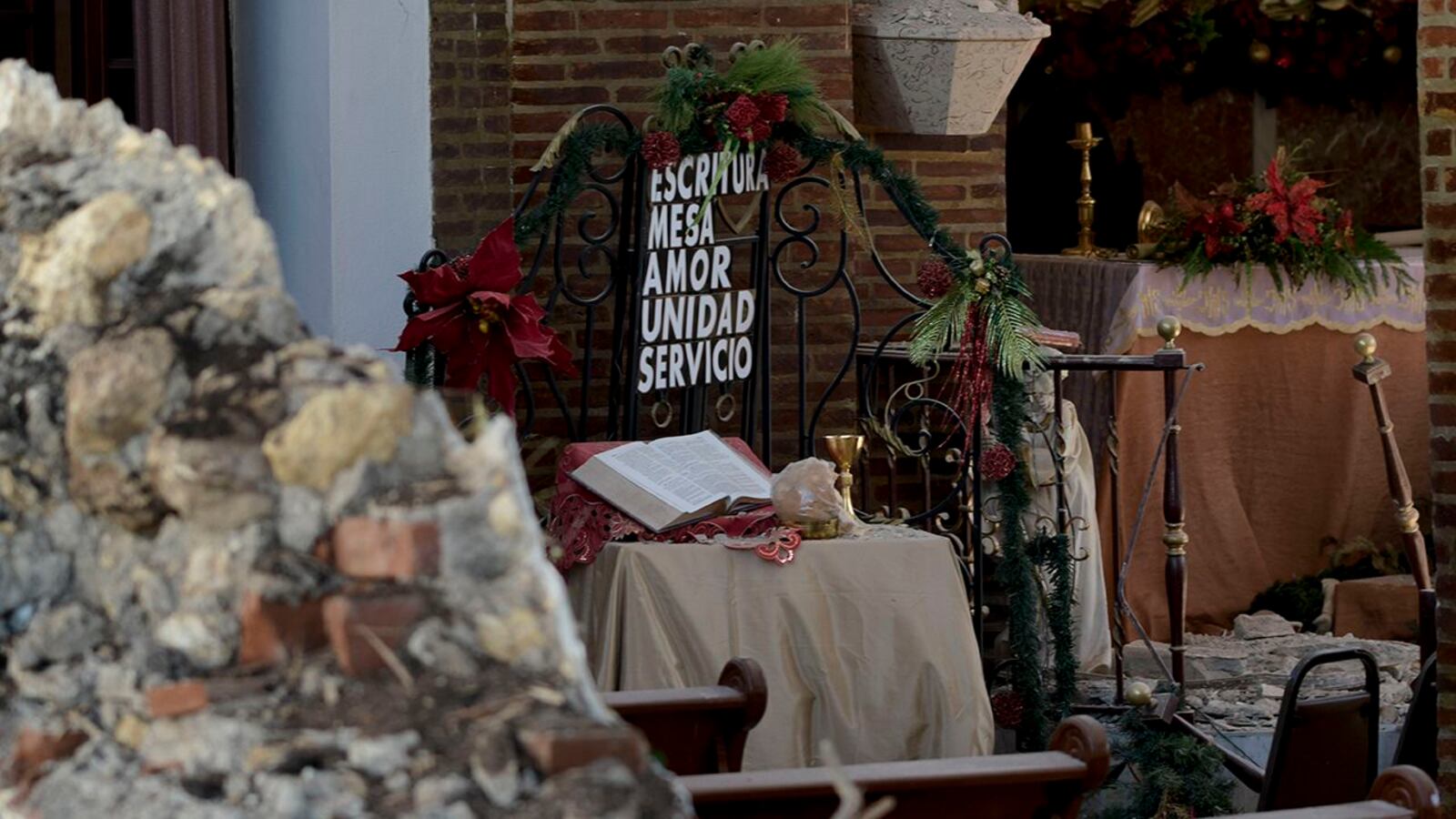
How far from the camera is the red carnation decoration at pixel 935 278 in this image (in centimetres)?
507

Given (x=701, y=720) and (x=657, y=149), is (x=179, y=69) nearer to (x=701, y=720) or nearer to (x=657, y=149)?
(x=657, y=149)

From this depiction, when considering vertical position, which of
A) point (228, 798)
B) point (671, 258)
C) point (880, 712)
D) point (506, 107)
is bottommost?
point (880, 712)

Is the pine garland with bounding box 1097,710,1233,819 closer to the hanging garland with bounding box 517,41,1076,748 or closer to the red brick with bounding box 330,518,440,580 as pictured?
the hanging garland with bounding box 517,41,1076,748

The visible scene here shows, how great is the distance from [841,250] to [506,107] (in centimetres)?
97

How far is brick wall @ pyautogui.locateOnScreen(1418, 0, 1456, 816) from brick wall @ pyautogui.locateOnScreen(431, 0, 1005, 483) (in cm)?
184

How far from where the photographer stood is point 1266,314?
6531mm

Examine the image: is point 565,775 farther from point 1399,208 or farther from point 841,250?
point 1399,208

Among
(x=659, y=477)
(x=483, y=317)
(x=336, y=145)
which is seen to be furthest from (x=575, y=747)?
(x=336, y=145)

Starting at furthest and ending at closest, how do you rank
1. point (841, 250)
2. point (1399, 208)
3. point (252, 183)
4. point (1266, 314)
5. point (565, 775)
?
point (1399, 208) → point (1266, 314) → point (841, 250) → point (252, 183) → point (565, 775)

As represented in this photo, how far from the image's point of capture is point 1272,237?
254 inches

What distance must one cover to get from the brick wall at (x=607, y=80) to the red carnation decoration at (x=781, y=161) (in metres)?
0.51

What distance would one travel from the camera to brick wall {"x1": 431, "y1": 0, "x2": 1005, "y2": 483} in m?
5.64

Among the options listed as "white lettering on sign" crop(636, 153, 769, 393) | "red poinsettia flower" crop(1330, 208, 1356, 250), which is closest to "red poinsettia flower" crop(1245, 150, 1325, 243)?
"red poinsettia flower" crop(1330, 208, 1356, 250)

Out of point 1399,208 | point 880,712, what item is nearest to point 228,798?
point 880,712
